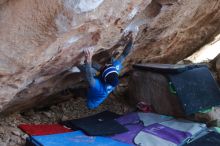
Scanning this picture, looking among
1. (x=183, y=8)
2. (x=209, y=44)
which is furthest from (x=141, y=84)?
(x=209, y=44)

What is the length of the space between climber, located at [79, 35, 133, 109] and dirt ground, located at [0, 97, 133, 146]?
728mm

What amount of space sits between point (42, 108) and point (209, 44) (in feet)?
11.5

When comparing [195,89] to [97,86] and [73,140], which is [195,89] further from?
[73,140]

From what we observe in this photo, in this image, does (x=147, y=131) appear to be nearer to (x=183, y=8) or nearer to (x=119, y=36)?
(x=119, y=36)

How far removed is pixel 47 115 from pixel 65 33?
79.1 inches

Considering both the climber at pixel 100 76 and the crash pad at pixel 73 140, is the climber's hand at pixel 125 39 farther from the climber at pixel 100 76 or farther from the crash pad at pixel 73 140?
the crash pad at pixel 73 140

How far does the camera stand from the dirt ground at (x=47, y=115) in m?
4.04

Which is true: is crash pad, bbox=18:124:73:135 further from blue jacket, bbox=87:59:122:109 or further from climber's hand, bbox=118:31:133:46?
climber's hand, bbox=118:31:133:46

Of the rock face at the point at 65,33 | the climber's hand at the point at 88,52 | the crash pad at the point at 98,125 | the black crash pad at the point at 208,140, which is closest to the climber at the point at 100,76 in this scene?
the climber's hand at the point at 88,52

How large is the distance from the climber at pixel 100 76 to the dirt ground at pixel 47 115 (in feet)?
2.39

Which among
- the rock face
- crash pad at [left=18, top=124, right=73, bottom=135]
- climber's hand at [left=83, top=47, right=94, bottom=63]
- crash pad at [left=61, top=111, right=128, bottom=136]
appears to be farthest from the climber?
crash pad at [left=18, top=124, right=73, bottom=135]

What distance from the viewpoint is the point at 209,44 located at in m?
6.54

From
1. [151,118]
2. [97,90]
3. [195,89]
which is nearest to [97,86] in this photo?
[97,90]

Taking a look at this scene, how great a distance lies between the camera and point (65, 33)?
3.07 meters
